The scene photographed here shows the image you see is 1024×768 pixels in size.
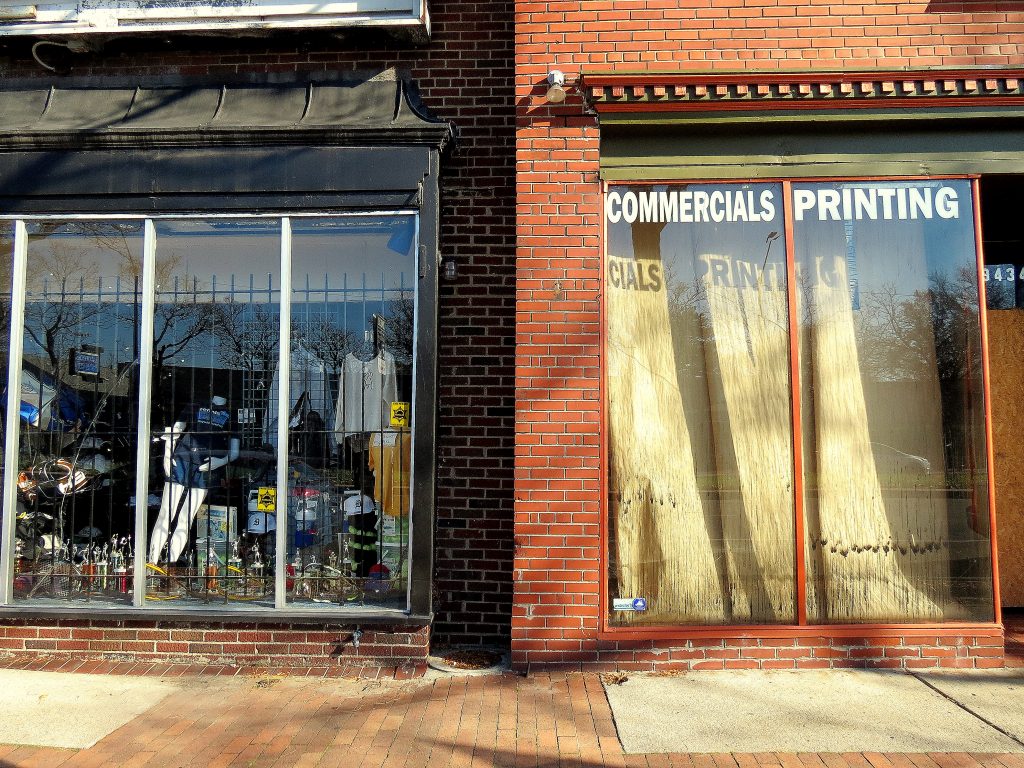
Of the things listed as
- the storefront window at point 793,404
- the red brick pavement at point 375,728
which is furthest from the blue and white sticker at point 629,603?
the red brick pavement at point 375,728

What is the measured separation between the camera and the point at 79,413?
552 cm

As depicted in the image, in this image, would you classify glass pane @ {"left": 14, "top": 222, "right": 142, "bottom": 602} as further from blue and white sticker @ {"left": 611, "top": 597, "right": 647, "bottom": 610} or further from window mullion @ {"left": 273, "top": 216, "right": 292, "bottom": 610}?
blue and white sticker @ {"left": 611, "top": 597, "right": 647, "bottom": 610}

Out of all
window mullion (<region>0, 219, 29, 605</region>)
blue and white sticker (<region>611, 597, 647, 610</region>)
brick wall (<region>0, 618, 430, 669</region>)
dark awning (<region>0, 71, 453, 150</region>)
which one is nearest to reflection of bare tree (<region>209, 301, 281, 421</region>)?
dark awning (<region>0, 71, 453, 150</region>)

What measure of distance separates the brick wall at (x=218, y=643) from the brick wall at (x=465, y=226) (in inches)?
20.9

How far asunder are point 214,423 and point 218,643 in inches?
59.2

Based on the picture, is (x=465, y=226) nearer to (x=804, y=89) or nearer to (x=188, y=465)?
(x=804, y=89)

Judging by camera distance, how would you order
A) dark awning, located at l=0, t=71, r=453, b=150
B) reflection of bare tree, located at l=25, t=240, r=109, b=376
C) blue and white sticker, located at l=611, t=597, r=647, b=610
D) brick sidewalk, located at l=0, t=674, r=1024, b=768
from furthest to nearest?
reflection of bare tree, located at l=25, t=240, r=109, b=376 → dark awning, located at l=0, t=71, r=453, b=150 → blue and white sticker, located at l=611, t=597, r=647, b=610 → brick sidewalk, located at l=0, t=674, r=1024, b=768

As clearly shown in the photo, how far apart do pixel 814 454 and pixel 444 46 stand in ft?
13.1

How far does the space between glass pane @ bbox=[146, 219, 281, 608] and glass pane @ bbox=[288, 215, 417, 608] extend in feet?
0.70

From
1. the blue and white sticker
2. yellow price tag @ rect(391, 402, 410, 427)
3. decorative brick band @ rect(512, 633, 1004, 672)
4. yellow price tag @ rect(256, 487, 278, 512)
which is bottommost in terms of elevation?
decorative brick band @ rect(512, 633, 1004, 672)

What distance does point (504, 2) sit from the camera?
18.9 ft

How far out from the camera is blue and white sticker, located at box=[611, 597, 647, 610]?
506 cm

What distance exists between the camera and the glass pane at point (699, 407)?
512 centimetres

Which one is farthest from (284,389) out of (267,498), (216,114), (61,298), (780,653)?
(780,653)
